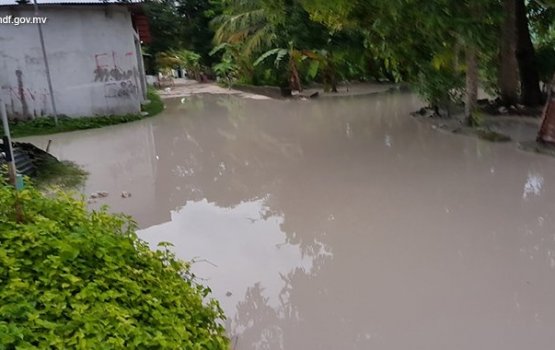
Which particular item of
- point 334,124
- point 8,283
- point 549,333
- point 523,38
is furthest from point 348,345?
point 523,38

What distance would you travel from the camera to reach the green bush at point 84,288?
2217 mm

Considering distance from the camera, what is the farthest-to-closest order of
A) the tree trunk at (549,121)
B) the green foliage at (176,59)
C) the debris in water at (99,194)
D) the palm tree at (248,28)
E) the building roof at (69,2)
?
the green foliage at (176,59) → the palm tree at (248,28) → the building roof at (69,2) → the tree trunk at (549,121) → the debris in water at (99,194)

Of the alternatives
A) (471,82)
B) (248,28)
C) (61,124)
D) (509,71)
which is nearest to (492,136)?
(471,82)

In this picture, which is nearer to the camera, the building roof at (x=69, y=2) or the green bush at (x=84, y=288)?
the green bush at (x=84, y=288)

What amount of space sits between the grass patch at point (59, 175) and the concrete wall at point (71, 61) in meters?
6.26

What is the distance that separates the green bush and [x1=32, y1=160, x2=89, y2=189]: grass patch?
475 centimetres

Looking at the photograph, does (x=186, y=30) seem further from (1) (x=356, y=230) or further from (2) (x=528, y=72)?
(1) (x=356, y=230)

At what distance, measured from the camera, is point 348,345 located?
3.48 meters

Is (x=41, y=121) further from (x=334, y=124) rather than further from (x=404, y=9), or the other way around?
(x=404, y=9)

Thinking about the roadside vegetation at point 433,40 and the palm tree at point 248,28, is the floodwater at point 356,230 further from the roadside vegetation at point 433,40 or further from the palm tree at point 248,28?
the palm tree at point 248,28

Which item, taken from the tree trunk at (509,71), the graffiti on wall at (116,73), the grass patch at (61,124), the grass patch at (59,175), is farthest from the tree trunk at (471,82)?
the graffiti on wall at (116,73)

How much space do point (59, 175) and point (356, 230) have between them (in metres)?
5.40

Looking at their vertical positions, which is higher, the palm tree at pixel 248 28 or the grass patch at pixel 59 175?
the palm tree at pixel 248 28

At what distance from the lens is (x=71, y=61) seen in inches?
567
